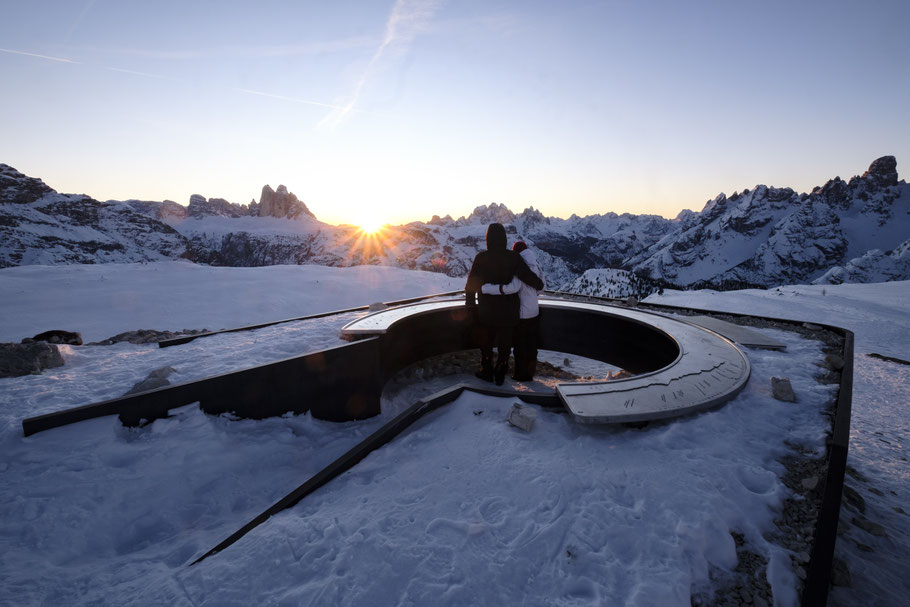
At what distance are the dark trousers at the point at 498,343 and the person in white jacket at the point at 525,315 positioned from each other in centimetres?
30

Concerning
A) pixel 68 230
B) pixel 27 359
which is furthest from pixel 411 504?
pixel 68 230

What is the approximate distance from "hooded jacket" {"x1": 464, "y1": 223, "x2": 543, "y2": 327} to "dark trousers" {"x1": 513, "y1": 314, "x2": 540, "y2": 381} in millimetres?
486

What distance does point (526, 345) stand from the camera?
6.98 metres

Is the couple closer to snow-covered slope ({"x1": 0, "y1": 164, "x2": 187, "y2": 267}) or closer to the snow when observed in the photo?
the snow

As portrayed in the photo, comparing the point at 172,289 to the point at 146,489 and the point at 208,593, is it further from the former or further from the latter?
the point at 208,593

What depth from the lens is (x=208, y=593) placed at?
7.52ft

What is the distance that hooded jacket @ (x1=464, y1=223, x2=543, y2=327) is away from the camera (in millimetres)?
6090

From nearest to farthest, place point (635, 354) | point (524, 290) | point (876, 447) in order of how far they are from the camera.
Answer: point (876, 447) < point (524, 290) < point (635, 354)

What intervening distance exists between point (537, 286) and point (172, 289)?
685 inches

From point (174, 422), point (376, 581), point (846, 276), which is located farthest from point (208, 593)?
Answer: point (846, 276)

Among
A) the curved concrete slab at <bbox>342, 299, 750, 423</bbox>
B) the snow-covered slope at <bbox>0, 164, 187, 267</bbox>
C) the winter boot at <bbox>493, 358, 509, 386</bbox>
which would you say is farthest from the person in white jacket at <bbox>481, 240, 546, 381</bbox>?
the snow-covered slope at <bbox>0, 164, 187, 267</bbox>

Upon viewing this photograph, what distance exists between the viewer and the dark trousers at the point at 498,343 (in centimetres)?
650

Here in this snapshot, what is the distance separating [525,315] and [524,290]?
0.48 m

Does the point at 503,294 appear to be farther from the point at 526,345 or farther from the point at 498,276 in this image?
the point at 526,345
